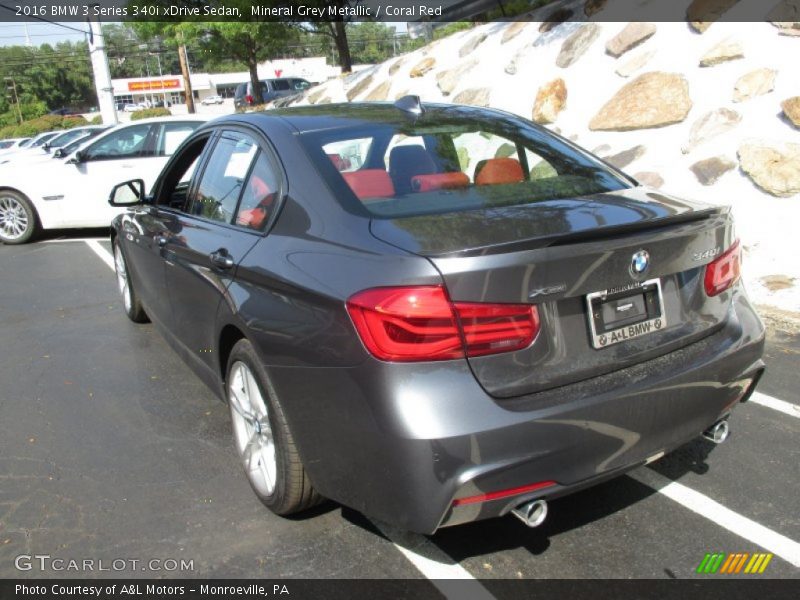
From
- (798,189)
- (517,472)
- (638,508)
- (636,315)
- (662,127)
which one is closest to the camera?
(517,472)

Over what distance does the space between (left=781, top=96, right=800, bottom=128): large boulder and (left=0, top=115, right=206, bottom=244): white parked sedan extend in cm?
727

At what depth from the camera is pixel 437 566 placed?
2834mm

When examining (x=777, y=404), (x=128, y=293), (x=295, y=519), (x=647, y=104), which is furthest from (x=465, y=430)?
(x=647, y=104)

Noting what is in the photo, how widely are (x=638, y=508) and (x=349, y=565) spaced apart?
1237mm

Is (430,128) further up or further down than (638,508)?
further up

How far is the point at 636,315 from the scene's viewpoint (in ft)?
8.70

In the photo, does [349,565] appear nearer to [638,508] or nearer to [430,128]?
[638,508]

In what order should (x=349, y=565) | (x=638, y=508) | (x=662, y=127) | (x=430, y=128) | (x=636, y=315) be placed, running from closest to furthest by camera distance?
(x=636, y=315) < (x=349, y=565) < (x=638, y=508) < (x=430, y=128) < (x=662, y=127)

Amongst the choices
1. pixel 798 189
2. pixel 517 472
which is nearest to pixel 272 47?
pixel 798 189

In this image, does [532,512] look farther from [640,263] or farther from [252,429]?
[252,429]

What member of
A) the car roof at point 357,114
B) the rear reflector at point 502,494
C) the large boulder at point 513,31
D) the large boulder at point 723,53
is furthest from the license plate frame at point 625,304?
the large boulder at point 513,31

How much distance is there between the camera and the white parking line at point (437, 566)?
2.68m

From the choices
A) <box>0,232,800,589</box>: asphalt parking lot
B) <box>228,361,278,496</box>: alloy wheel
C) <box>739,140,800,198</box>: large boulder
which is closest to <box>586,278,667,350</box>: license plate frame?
<box>0,232,800,589</box>: asphalt parking lot

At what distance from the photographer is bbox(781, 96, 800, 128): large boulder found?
6.74 m
